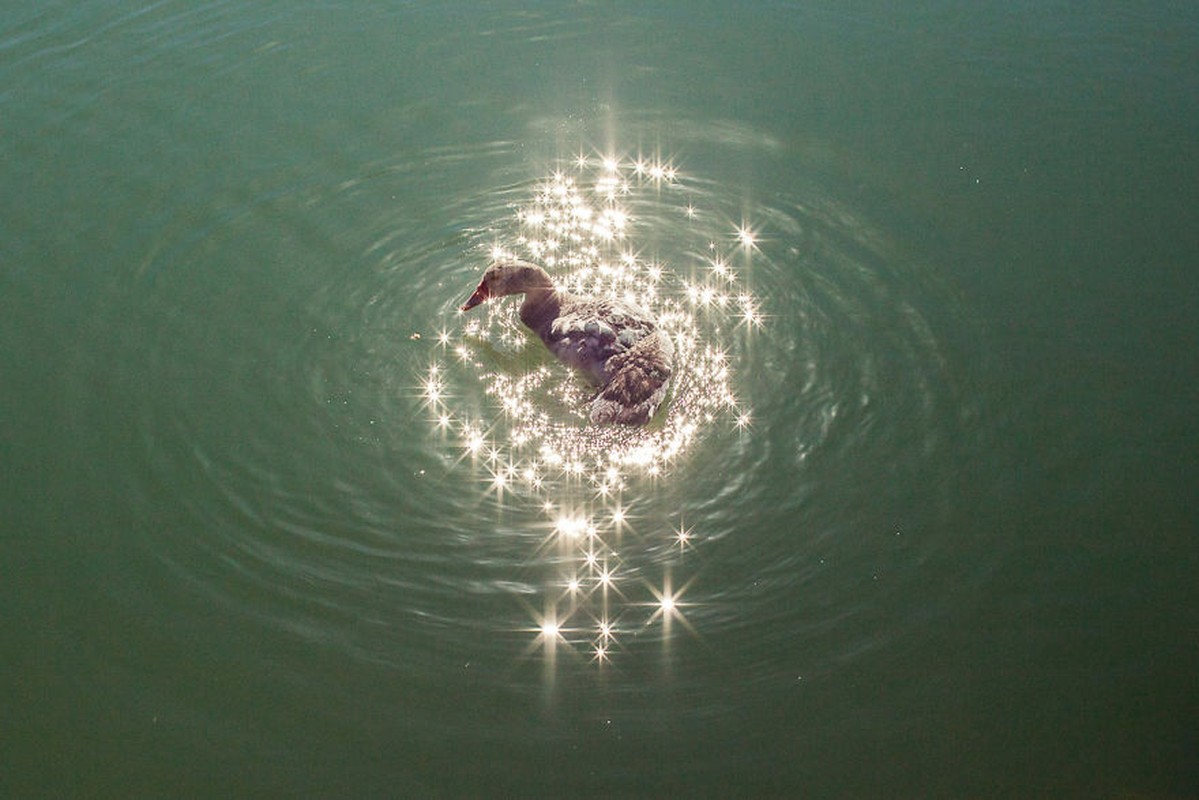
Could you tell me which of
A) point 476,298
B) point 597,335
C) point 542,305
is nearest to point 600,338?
point 597,335

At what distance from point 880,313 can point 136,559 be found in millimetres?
4991

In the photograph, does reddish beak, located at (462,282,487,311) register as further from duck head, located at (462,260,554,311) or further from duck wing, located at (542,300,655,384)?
duck wing, located at (542,300,655,384)

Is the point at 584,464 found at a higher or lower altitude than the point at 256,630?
higher

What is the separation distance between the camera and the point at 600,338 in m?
7.52

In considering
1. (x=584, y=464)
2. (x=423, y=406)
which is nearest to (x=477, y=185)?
(x=423, y=406)

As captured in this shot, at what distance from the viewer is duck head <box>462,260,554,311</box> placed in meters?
8.10

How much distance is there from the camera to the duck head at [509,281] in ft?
26.6

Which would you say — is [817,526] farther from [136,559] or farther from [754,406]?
[136,559]

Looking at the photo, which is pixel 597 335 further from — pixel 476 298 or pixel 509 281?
pixel 476 298

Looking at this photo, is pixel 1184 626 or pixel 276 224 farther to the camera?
pixel 276 224

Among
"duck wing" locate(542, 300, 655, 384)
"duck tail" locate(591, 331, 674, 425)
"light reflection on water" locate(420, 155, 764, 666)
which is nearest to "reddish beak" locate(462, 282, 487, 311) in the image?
"light reflection on water" locate(420, 155, 764, 666)

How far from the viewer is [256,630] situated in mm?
6332

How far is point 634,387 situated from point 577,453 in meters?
0.53

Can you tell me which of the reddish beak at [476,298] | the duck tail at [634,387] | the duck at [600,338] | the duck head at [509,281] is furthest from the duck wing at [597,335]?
the reddish beak at [476,298]
